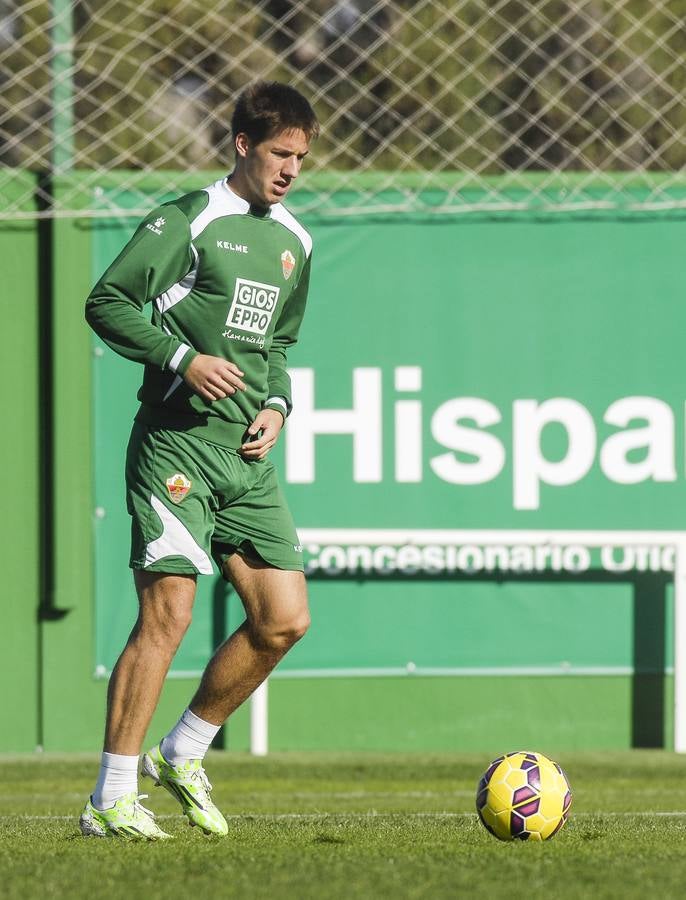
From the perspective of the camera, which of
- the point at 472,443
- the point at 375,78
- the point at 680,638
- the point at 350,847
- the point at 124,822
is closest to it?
the point at 350,847

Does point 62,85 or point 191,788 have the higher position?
point 62,85

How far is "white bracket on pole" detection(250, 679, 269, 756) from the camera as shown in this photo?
714 cm

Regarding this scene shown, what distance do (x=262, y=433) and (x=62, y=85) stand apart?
3.55 meters

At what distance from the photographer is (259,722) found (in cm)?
719

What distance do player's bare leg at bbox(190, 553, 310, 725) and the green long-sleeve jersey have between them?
424mm

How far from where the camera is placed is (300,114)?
15.0 feet

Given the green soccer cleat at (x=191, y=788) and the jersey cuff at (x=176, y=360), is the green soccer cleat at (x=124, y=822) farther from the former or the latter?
the jersey cuff at (x=176, y=360)

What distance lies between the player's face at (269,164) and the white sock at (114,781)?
1698 mm

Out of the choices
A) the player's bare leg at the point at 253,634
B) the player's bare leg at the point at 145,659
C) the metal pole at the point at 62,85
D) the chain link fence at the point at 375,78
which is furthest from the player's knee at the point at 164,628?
the chain link fence at the point at 375,78

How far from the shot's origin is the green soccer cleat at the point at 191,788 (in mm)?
4559

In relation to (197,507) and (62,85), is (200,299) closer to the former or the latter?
(197,507)

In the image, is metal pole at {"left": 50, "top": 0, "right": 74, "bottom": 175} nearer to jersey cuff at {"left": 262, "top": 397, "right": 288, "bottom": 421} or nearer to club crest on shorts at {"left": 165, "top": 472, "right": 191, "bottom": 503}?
jersey cuff at {"left": 262, "top": 397, "right": 288, "bottom": 421}

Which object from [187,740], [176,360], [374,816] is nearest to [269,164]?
[176,360]

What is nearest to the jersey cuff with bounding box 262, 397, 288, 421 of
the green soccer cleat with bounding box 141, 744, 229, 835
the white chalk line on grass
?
the green soccer cleat with bounding box 141, 744, 229, 835
